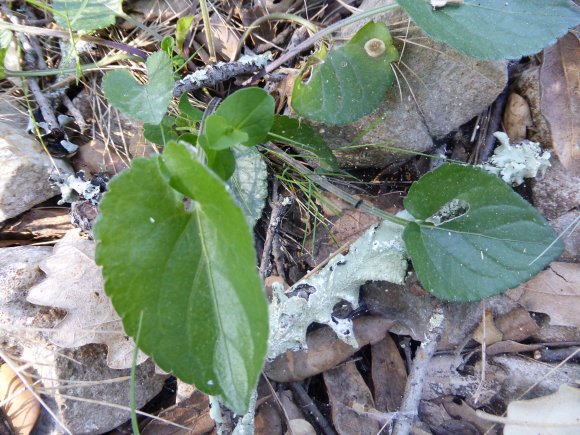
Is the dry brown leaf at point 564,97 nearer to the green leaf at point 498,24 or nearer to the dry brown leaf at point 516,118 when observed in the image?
the dry brown leaf at point 516,118

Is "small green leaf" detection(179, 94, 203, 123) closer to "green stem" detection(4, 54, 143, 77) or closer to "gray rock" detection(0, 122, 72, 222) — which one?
"green stem" detection(4, 54, 143, 77)

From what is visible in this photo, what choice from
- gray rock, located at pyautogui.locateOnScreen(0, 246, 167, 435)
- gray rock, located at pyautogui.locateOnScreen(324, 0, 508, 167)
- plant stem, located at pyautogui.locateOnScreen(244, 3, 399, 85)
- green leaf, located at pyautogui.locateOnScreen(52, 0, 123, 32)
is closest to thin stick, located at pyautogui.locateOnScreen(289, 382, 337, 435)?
gray rock, located at pyautogui.locateOnScreen(0, 246, 167, 435)

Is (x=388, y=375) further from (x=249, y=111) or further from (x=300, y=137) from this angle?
(x=249, y=111)

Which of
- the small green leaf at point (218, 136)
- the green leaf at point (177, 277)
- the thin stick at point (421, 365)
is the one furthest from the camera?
the thin stick at point (421, 365)

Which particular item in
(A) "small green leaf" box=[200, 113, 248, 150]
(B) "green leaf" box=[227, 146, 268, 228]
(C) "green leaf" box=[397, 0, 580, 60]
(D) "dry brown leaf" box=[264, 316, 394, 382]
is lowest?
(D) "dry brown leaf" box=[264, 316, 394, 382]

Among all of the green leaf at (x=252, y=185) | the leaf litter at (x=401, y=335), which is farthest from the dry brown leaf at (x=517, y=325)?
the green leaf at (x=252, y=185)

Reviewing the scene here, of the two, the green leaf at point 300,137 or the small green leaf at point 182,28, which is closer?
the green leaf at point 300,137

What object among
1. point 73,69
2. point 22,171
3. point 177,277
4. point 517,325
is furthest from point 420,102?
point 22,171
